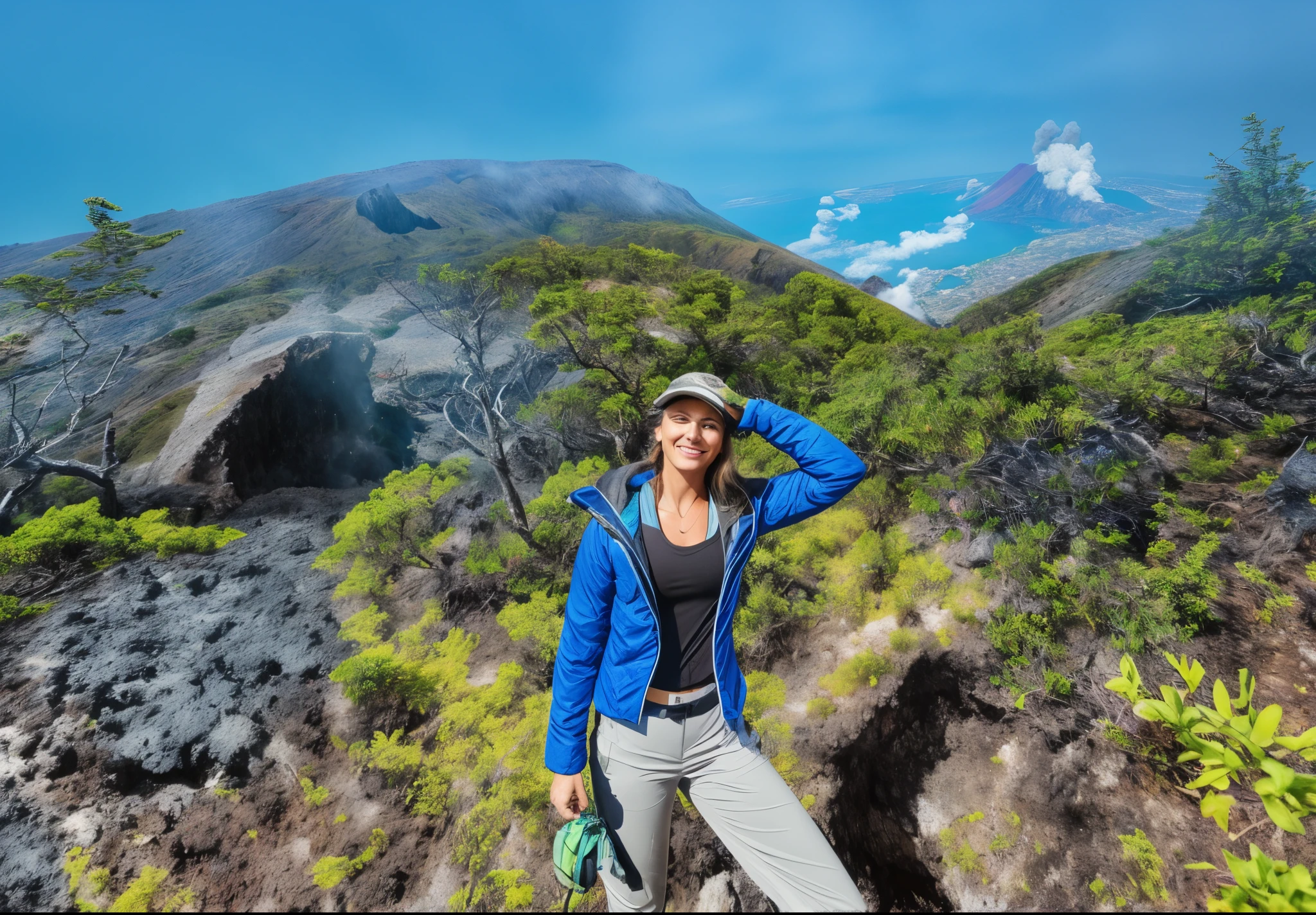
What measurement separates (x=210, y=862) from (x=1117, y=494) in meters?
14.2

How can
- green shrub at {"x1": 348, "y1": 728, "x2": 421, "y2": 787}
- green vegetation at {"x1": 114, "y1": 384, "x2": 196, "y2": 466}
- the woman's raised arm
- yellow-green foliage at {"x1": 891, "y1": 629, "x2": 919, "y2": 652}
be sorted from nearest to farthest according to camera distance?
the woman's raised arm
green shrub at {"x1": 348, "y1": 728, "x2": 421, "y2": 787}
yellow-green foliage at {"x1": 891, "y1": 629, "x2": 919, "y2": 652}
green vegetation at {"x1": 114, "y1": 384, "x2": 196, "y2": 466}

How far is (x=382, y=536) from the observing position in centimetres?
940

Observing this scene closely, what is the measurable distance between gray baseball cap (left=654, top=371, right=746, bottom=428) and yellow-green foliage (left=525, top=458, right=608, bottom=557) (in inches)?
271

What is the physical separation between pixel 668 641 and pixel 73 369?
56.1ft

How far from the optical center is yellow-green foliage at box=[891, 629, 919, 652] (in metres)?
7.96

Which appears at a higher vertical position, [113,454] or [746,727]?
[113,454]

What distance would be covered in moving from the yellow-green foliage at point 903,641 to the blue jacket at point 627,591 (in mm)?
6364

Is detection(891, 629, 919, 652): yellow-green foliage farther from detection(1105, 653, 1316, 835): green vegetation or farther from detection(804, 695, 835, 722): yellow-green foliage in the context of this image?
detection(1105, 653, 1316, 835): green vegetation

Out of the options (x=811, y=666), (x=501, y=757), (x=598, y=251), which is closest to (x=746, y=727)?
(x=501, y=757)

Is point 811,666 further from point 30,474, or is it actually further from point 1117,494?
point 30,474

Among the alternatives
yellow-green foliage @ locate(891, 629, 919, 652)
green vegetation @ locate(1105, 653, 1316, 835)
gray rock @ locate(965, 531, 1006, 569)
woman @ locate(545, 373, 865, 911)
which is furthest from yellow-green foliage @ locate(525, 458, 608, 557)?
green vegetation @ locate(1105, 653, 1316, 835)

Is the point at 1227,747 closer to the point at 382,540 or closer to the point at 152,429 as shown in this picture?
the point at 382,540

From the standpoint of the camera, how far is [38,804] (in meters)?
5.63

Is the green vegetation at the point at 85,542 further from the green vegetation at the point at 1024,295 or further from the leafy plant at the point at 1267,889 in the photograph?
the green vegetation at the point at 1024,295
